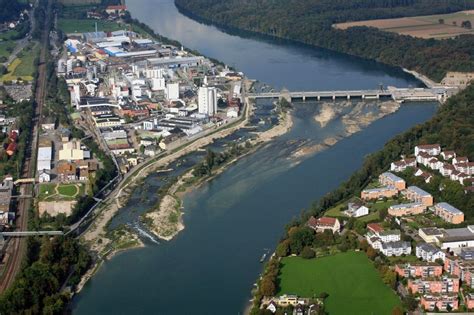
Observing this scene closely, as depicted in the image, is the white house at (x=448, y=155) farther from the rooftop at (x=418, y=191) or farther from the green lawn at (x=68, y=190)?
the green lawn at (x=68, y=190)

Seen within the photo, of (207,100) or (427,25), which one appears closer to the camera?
(207,100)

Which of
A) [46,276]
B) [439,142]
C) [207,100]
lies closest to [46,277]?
[46,276]

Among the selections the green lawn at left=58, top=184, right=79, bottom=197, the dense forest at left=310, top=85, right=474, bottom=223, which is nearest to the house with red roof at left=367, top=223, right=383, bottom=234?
the dense forest at left=310, top=85, right=474, bottom=223

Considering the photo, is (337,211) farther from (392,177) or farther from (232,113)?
(232,113)

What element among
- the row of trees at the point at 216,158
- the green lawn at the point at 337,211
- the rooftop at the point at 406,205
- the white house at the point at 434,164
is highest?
the white house at the point at 434,164

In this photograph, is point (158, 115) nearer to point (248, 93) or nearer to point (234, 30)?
point (248, 93)

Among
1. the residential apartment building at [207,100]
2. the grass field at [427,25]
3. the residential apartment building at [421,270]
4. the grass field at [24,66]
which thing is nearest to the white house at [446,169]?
the residential apartment building at [421,270]

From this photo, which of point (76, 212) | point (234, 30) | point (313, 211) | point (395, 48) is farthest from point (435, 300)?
point (234, 30)
